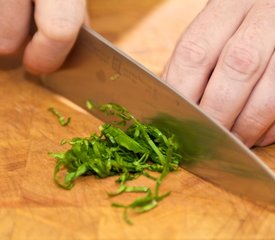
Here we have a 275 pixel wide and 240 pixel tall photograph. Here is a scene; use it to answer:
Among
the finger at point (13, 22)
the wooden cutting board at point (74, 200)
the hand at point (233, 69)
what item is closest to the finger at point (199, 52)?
the hand at point (233, 69)

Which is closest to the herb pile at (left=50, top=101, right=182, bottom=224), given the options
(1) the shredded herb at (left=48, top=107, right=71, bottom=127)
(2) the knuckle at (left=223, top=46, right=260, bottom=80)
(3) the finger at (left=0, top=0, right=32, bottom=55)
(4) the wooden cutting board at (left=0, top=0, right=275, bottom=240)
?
(4) the wooden cutting board at (left=0, top=0, right=275, bottom=240)

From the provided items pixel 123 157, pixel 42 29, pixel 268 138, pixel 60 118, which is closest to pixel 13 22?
pixel 42 29

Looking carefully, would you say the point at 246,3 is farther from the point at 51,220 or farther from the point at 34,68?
the point at 51,220

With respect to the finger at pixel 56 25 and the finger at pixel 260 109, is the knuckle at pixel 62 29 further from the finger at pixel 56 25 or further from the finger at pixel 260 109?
the finger at pixel 260 109

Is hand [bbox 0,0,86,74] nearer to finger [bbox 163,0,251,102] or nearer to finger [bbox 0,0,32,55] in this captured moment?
finger [bbox 0,0,32,55]

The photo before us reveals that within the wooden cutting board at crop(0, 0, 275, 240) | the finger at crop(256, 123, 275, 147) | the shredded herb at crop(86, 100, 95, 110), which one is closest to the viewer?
the wooden cutting board at crop(0, 0, 275, 240)

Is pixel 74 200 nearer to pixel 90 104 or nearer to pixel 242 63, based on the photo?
pixel 90 104
